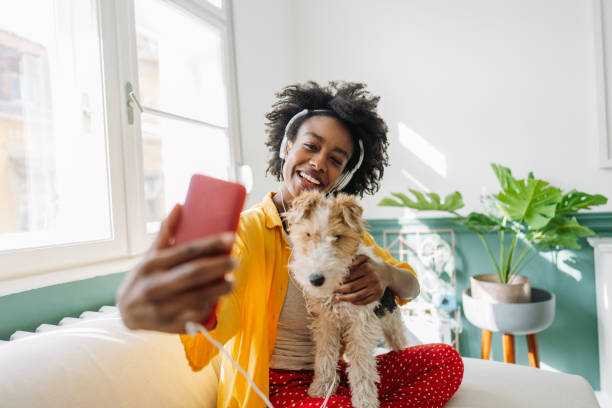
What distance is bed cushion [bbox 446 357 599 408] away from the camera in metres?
1.21

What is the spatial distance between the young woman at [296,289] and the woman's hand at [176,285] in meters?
0.09

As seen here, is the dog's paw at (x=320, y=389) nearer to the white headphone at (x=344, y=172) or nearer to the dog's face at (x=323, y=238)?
the dog's face at (x=323, y=238)

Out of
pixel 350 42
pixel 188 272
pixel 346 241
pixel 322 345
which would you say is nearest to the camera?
pixel 188 272

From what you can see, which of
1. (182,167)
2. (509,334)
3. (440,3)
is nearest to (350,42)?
(440,3)

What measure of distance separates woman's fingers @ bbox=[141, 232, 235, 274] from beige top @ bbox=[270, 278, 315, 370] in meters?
0.65

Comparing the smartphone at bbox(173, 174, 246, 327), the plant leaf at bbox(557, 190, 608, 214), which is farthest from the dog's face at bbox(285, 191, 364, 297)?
the plant leaf at bbox(557, 190, 608, 214)

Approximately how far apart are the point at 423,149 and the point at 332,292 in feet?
6.13

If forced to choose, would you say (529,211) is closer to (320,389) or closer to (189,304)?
(320,389)

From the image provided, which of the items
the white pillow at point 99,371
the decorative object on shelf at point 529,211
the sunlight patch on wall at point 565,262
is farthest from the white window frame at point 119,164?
the sunlight patch on wall at point 565,262

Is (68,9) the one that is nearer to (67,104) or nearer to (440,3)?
(67,104)

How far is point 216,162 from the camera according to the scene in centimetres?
210

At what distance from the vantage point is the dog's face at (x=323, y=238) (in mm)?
743

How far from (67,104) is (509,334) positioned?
7.91 ft

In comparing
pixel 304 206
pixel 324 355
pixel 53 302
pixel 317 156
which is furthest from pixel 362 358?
pixel 53 302
